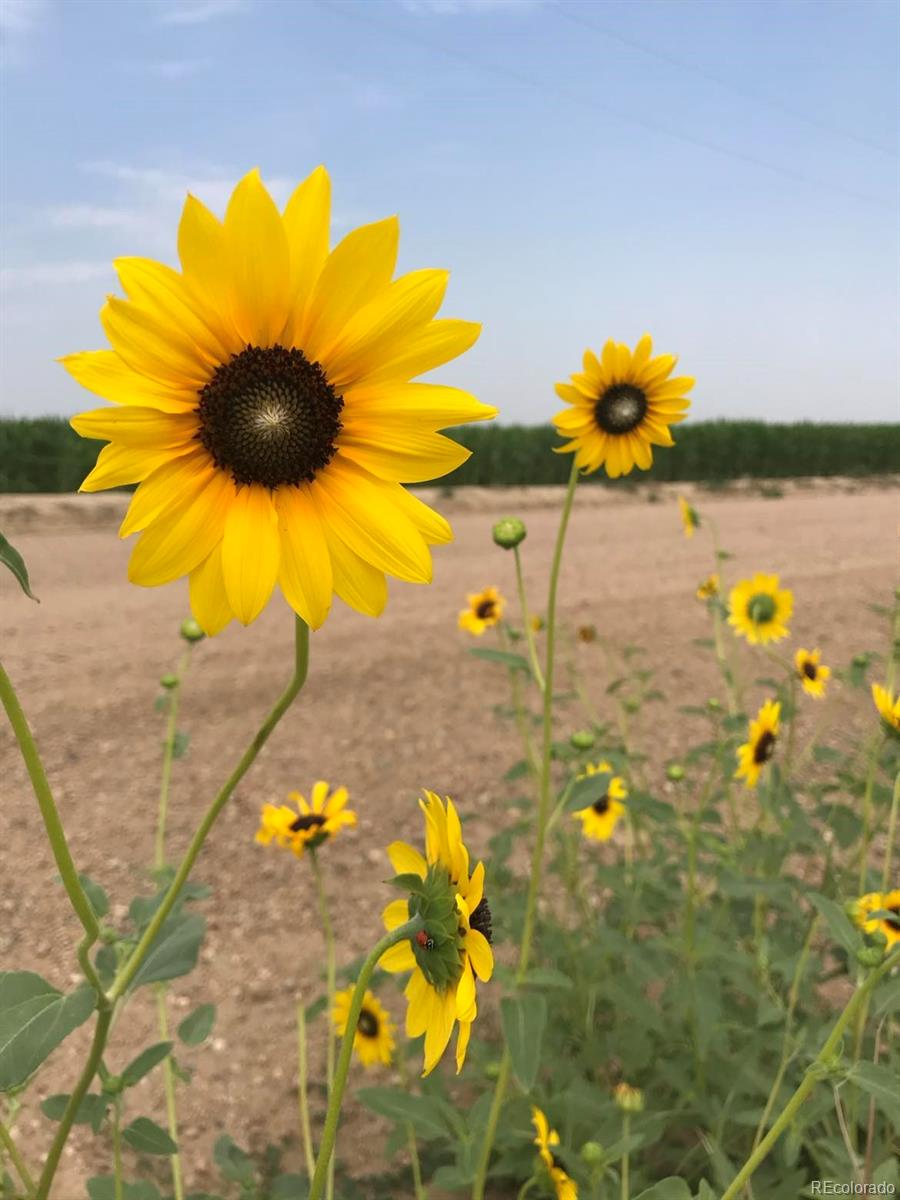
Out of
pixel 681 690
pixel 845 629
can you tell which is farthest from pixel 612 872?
pixel 845 629

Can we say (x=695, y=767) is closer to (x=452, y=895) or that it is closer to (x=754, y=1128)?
(x=754, y=1128)

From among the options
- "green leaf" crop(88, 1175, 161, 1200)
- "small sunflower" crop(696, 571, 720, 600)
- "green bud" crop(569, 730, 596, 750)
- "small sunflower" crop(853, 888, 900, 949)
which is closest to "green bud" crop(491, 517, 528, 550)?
"green bud" crop(569, 730, 596, 750)

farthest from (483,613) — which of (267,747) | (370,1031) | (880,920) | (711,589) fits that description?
(880,920)

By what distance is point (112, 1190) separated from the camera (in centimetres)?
134

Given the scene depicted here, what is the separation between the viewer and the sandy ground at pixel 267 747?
243 centimetres

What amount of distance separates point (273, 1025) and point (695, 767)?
1999 mm

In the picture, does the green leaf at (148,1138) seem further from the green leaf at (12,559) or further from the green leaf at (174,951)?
the green leaf at (12,559)

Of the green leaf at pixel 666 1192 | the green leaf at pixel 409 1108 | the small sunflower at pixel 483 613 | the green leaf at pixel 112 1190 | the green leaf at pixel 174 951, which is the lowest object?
the green leaf at pixel 112 1190


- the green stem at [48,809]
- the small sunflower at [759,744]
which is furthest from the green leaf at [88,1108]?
the small sunflower at [759,744]

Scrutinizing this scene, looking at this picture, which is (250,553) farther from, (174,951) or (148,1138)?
(148,1138)

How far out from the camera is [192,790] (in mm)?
3488

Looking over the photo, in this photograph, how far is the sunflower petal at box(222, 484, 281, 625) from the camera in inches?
32.8

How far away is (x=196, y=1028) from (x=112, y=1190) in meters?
0.23

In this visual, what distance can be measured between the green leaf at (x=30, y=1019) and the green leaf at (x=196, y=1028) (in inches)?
19.6
